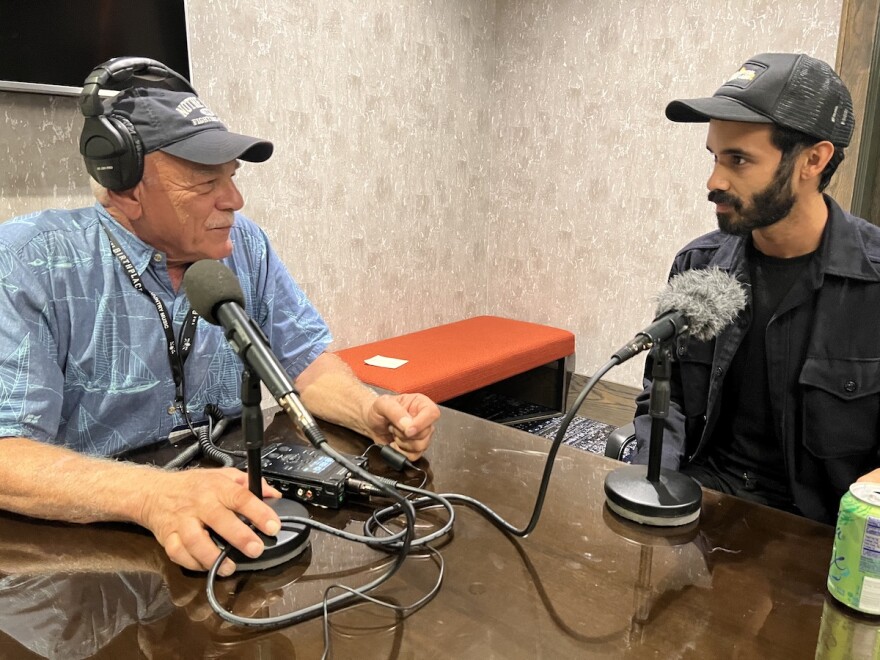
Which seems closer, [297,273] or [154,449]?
[154,449]

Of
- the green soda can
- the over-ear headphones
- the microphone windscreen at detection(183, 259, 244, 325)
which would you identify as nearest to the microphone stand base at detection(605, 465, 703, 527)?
the green soda can

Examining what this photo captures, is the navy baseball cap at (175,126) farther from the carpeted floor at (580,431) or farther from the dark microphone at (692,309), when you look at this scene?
the carpeted floor at (580,431)

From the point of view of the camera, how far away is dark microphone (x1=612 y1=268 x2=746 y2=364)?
37.5 inches

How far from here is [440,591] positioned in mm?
828

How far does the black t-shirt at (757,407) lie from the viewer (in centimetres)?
151

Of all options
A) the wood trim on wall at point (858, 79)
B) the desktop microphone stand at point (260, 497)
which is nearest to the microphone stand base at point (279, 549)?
the desktop microphone stand at point (260, 497)

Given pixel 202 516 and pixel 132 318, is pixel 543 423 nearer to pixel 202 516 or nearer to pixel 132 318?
pixel 132 318

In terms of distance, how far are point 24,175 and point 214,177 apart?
1028mm

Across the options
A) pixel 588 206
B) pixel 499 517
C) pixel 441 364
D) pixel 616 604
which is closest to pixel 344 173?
pixel 441 364

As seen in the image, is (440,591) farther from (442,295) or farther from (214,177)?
(442,295)

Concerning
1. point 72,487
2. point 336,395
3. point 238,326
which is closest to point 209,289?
point 238,326

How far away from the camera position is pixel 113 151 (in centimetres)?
120

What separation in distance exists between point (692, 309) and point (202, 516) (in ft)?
2.49

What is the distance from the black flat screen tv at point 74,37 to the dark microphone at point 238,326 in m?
1.51
